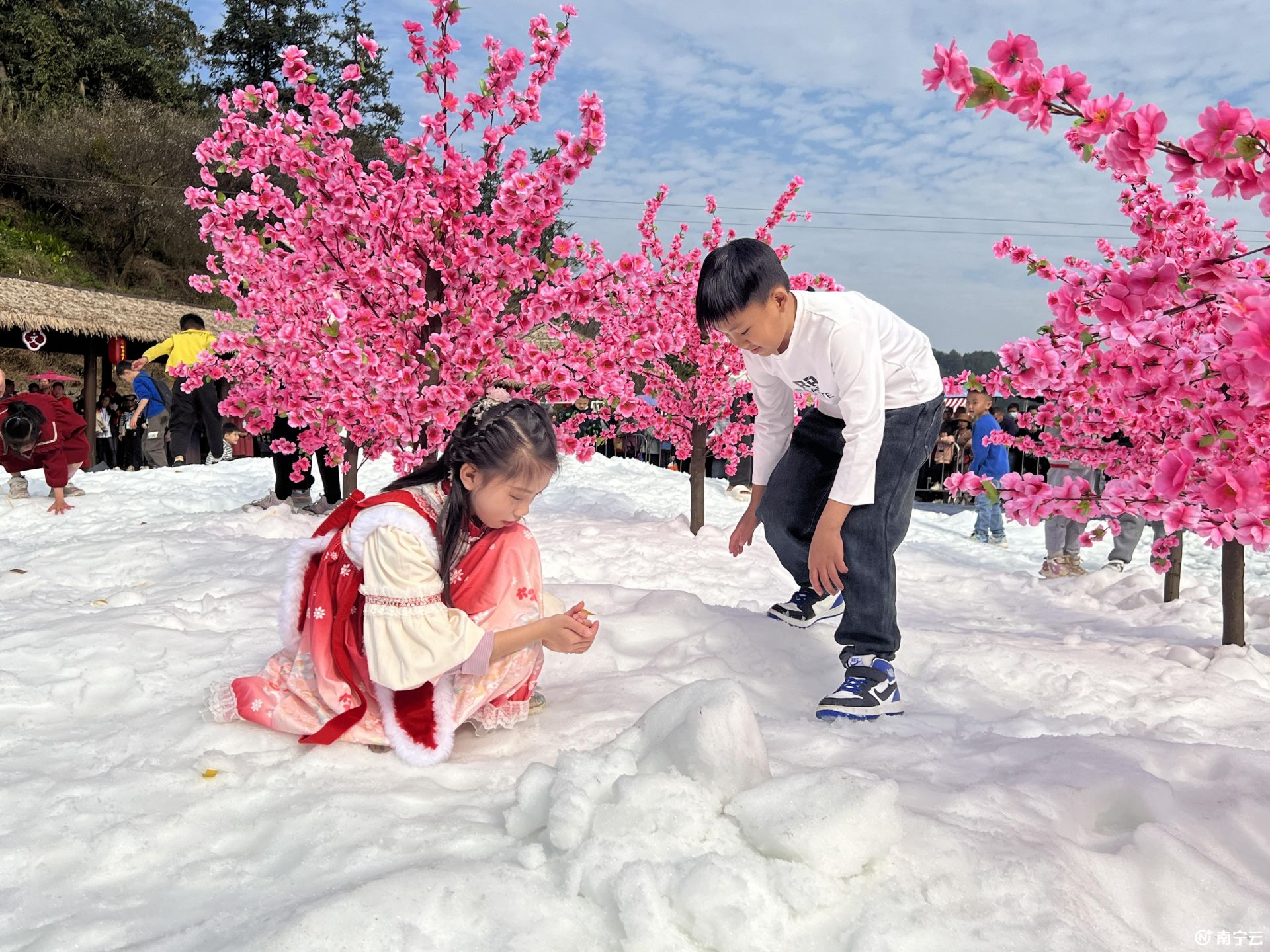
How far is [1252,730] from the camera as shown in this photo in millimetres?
2910

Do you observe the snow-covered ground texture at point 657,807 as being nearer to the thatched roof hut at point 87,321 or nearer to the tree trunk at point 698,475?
the tree trunk at point 698,475

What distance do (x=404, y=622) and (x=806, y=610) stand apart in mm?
2015

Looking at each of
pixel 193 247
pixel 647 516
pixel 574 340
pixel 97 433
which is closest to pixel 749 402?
pixel 647 516

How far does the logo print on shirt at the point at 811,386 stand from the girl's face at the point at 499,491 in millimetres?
1161

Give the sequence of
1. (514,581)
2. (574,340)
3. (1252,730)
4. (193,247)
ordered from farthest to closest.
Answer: (193,247), (574,340), (1252,730), (514,581)

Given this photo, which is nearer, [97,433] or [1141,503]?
[1141,503]

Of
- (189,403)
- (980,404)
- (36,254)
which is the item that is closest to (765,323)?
(980,404)

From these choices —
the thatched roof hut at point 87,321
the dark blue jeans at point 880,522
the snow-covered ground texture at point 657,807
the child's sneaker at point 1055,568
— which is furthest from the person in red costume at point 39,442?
the child's sneaker at point 1055,568

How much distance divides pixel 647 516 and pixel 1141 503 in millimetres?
6817

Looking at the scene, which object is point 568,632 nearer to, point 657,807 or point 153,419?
point 657,807

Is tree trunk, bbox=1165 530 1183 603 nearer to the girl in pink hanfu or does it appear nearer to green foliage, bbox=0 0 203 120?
the girl in pink hanfu

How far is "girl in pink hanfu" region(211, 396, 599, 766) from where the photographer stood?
207 cm

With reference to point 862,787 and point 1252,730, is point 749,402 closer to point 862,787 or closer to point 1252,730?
point 1252,730

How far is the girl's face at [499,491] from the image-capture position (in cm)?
217
